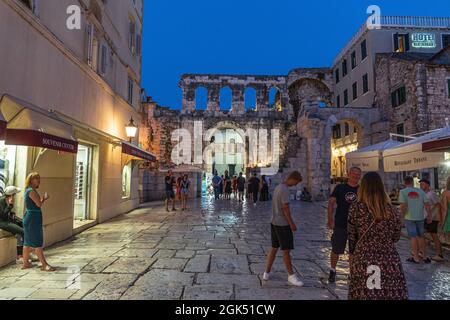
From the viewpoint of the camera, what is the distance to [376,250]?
2707mm

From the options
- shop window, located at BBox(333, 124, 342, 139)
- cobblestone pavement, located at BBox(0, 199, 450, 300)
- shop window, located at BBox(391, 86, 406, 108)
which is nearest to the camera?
cobblestone pavement, located at BBox(0, 199, 450, 300)

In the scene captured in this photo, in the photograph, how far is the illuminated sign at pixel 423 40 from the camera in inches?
914

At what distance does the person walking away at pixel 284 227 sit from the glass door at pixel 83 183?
697cm

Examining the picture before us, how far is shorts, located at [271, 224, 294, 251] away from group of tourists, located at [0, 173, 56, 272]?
357cm

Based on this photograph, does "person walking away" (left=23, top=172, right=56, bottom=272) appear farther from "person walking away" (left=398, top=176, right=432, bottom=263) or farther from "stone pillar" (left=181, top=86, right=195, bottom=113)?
"stone pillar" (left=181, top=86, right=195, bottom=113)

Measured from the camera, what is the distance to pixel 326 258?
5.78 metres

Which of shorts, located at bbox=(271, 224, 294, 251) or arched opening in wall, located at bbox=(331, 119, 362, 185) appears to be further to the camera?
arched opening in wall, located at bbox=(331, 119, 362, 185)

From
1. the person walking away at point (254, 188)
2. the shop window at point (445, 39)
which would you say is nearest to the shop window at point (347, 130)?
→ the shop window at point (445, 39)

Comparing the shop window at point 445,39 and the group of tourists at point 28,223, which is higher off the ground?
the shop window at point 445,39

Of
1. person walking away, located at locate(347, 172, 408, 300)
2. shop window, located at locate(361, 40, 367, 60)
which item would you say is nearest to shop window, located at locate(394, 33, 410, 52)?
shop window, located at locate(361, 40, 367, 60)

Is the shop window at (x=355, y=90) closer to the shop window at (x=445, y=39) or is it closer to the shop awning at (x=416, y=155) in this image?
the shop window at (x=445, y=39)

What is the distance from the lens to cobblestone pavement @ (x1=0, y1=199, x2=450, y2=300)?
397cm

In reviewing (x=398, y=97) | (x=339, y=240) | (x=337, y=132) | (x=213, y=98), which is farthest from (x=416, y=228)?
(x=213, y=98)
